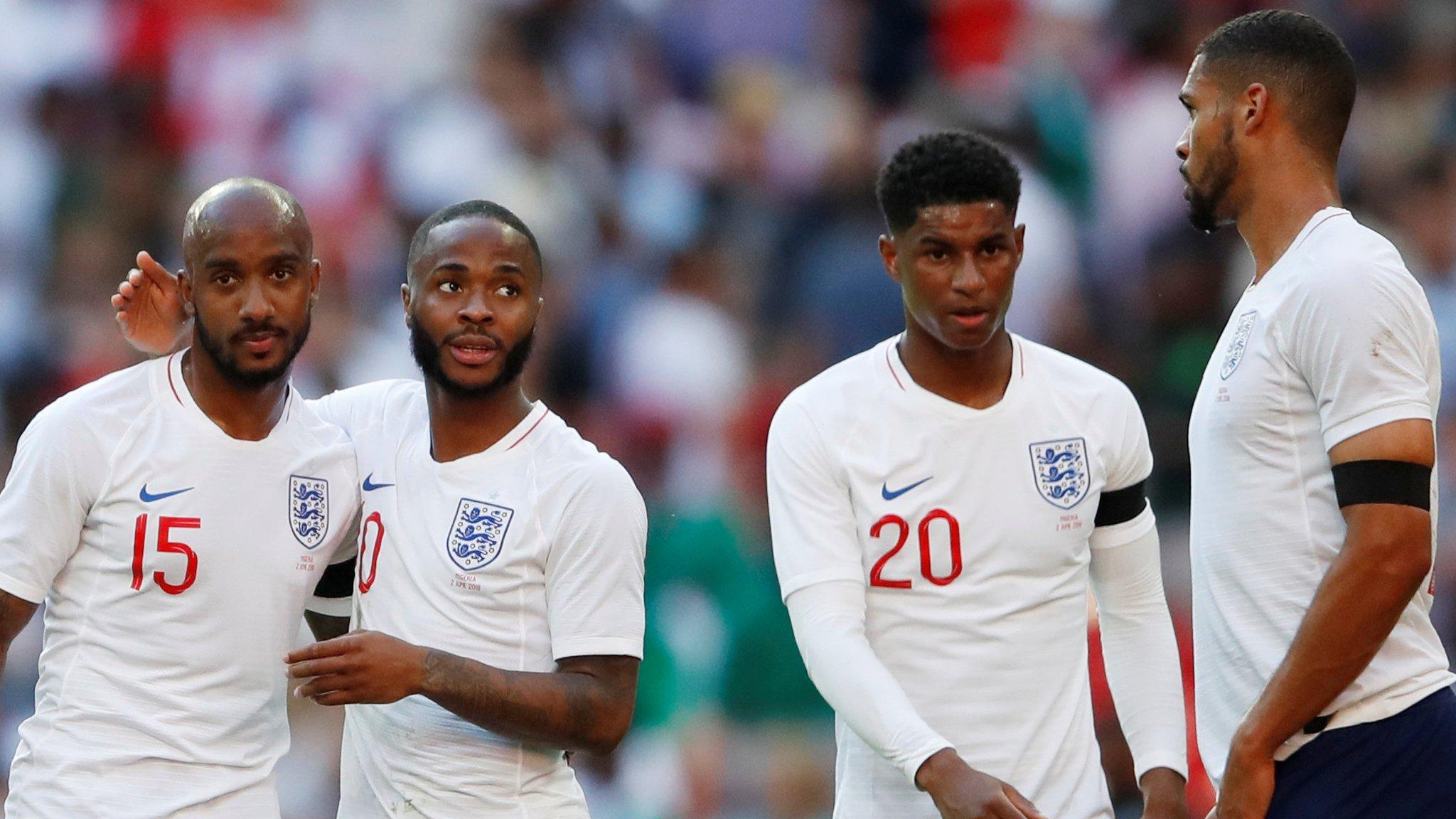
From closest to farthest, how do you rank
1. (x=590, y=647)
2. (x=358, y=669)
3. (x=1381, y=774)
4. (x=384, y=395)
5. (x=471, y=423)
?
(x=1381, y=774) < (x=358, y=669) < (x=590, y=647) < (x=471, y=423) < (x=384, y=395)

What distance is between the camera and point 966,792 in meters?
3.62

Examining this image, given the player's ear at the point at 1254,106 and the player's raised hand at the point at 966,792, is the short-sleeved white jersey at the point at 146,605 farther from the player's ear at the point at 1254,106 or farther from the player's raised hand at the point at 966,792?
the player's ear at the point at 1254,106

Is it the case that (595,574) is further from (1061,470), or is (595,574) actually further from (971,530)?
(1061,470)

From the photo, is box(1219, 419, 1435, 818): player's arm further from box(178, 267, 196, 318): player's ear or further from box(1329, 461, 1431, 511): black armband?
box(178, 267, 196, 318): player's ear

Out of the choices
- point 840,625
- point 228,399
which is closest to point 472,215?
point 228,399

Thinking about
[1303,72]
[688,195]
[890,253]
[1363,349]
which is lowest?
[1363,349]

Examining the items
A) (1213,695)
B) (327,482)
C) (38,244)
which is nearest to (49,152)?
Answer: (38,244)

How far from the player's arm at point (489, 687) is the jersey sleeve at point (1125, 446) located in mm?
1204

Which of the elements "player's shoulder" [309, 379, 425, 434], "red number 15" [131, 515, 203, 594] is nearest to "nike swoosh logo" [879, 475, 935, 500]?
"player's shoulder" [309, 379, 425, 434]

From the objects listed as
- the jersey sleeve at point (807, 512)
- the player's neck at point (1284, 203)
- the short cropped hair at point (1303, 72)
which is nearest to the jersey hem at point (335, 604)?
the jersey sleeve at point (807, 512)

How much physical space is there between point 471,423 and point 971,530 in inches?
46.9

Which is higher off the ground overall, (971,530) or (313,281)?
(313,281)

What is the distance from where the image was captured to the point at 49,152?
374 inches

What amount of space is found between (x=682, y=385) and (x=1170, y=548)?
2.28 m
